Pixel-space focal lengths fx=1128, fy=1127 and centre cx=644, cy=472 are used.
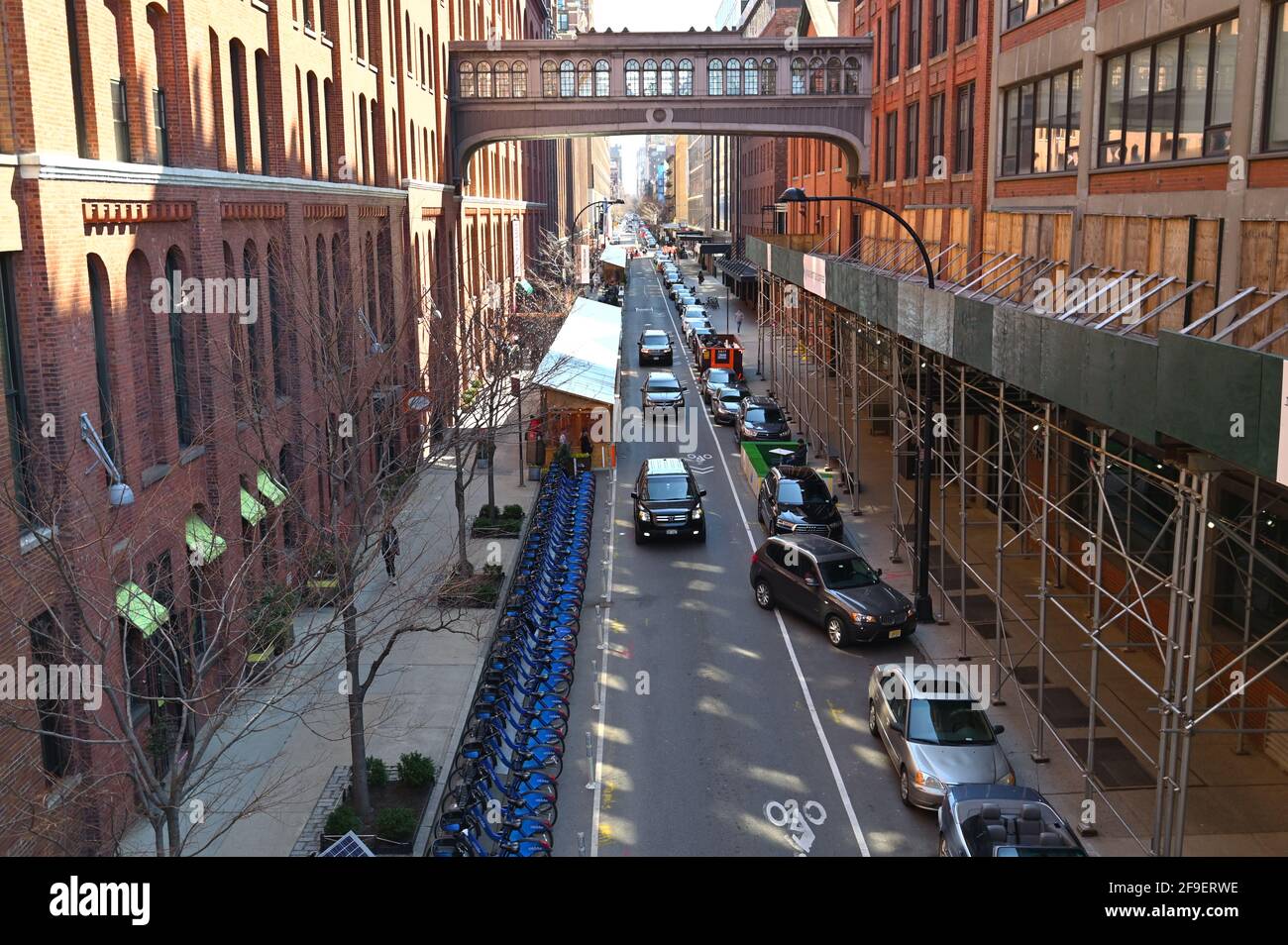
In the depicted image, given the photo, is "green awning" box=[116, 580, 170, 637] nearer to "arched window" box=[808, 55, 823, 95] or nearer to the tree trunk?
the tree trunk

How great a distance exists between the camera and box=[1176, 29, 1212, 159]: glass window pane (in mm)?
16234

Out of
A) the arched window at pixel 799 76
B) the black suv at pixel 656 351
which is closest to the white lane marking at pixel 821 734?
the arched window at pixel 799 76

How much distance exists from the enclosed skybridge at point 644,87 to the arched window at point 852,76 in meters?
0.04

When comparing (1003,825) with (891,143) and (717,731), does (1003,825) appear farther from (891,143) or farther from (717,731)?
(891,143)

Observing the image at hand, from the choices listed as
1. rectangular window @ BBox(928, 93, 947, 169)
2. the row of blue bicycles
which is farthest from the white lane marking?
rectangular window @ BBox(928, 93, 947, 169)

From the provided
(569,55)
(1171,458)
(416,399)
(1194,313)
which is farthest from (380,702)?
(569,55)

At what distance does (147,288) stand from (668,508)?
45.8 ft

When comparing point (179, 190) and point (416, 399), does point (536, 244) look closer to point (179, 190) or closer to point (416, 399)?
point (416, 399)

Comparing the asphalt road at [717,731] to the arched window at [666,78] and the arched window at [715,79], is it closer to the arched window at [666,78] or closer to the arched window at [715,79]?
the arched window at [666,78]

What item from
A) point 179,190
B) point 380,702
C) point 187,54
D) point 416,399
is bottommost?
point 380,702

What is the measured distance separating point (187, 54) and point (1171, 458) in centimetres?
1490

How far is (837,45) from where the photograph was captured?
43.3 meters

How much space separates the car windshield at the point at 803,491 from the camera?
26.9m

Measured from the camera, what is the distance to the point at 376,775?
1487 cm
